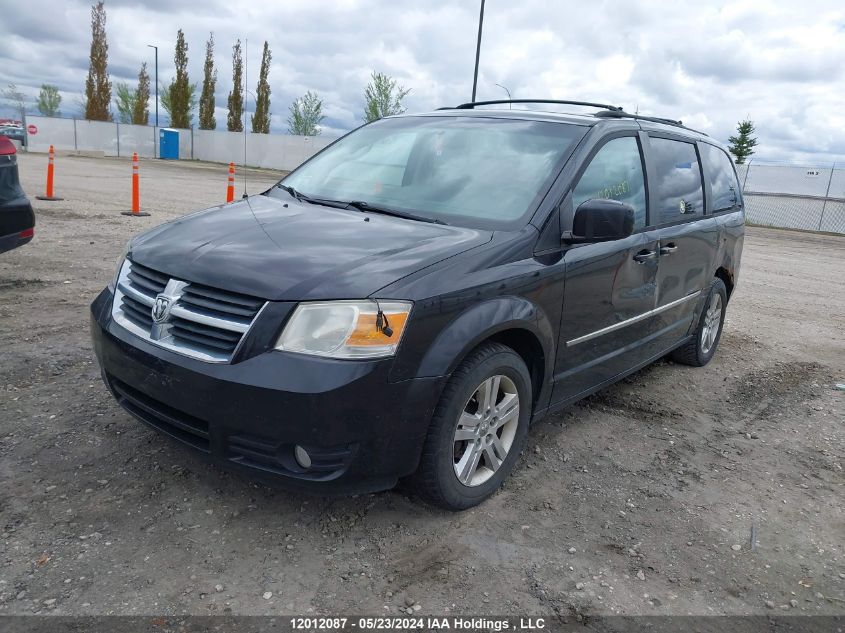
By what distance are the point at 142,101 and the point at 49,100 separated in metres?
18.4

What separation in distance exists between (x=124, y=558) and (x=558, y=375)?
2.09 meters

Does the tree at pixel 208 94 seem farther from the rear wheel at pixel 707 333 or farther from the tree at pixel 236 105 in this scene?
the rear wheel at pixel 707 333

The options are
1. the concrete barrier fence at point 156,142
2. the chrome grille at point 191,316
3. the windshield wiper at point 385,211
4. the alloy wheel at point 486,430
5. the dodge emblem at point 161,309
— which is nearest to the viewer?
the chrome grille at point 191,316

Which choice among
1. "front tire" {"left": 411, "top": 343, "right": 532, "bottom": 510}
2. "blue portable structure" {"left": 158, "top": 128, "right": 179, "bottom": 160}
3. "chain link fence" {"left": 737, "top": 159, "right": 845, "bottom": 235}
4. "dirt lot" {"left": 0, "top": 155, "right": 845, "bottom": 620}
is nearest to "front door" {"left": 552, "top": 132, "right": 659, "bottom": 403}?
"front tire" {"left": 411, "top": 343, "right": 532, "bottom": 510}

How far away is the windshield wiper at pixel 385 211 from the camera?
344 cm

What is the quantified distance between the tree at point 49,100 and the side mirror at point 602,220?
80624mm

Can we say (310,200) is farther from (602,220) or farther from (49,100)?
(49,100)

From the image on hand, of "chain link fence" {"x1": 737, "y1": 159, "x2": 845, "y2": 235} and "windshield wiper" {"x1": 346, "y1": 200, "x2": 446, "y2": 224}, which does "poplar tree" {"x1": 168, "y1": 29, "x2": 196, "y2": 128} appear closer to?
"chain link fence" {"x1": 737, "y1": 159, "x2": 845, "y2": 235}

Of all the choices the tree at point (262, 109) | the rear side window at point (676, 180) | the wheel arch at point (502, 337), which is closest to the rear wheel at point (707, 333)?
the rear side window at point (676, 180)

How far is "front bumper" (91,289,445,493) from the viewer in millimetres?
2580

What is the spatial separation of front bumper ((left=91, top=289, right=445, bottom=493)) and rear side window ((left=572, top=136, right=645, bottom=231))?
152cm

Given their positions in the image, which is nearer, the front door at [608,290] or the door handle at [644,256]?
the front door at [608,290]

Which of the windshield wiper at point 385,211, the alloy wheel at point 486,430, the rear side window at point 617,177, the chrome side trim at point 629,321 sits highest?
the rear side window at point 617,177

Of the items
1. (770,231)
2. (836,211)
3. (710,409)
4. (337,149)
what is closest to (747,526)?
(710,409)
